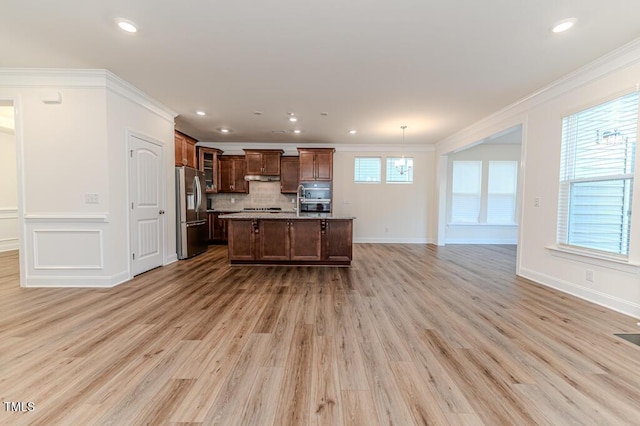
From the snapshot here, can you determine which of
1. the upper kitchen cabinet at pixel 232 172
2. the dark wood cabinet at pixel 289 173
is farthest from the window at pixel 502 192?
the upper kitchen cabinet at pixel 232 172

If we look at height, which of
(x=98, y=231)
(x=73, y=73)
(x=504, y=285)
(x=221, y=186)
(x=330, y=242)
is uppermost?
(x=73, y=73)

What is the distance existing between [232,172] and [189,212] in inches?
90.4

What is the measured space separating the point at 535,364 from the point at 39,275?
18.1 ft

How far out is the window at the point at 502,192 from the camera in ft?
24.0

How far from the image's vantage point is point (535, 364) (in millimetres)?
Result: 1890

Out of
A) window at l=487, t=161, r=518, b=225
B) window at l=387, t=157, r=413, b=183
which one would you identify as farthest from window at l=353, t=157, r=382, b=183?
window at l=487, t=161, r=518, b=225

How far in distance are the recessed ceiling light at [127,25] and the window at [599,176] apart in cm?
509

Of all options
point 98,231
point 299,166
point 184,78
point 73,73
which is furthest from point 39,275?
point 299,166

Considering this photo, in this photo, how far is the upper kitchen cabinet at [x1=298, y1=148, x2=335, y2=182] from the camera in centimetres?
706

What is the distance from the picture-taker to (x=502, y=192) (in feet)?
24.1

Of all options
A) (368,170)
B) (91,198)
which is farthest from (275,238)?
(368,170)

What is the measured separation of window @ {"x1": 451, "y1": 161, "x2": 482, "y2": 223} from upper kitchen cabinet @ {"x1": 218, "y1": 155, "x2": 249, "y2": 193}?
19.4 ft

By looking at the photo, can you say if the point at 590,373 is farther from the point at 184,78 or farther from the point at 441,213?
the point at 441,213

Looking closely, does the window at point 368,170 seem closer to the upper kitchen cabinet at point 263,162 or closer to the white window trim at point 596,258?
the upper kitchen cabinet at point 263,162
